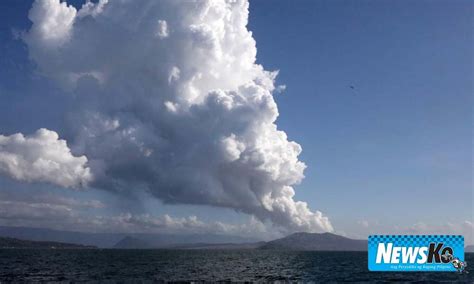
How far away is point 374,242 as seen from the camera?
45.7m

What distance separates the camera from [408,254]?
45.4 metres

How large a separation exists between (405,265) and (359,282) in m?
52.4

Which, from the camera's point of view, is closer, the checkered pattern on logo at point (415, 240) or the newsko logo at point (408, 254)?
the newsko logo at point (408, 254)

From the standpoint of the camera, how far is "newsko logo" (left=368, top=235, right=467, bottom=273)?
4544 cm

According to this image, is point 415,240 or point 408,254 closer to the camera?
point 408,254

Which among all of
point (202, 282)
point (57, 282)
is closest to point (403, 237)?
point (202, 282)

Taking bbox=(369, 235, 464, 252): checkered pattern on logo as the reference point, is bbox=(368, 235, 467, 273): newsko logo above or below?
below

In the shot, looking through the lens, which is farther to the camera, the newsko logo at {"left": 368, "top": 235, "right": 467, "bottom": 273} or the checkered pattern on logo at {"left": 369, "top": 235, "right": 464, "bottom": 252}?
the checkered pattern on logo at {"left": 369, "top": 235, "right": 464, "bottom": 252}

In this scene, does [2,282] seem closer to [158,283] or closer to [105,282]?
[105,282]

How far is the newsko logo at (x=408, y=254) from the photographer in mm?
45438

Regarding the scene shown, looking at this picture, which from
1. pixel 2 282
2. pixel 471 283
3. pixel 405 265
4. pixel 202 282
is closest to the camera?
pixel 405 265

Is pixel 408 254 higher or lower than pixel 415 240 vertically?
lower

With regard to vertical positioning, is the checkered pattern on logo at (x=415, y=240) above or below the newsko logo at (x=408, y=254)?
above

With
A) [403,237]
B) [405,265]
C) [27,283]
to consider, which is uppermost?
[403,237]
